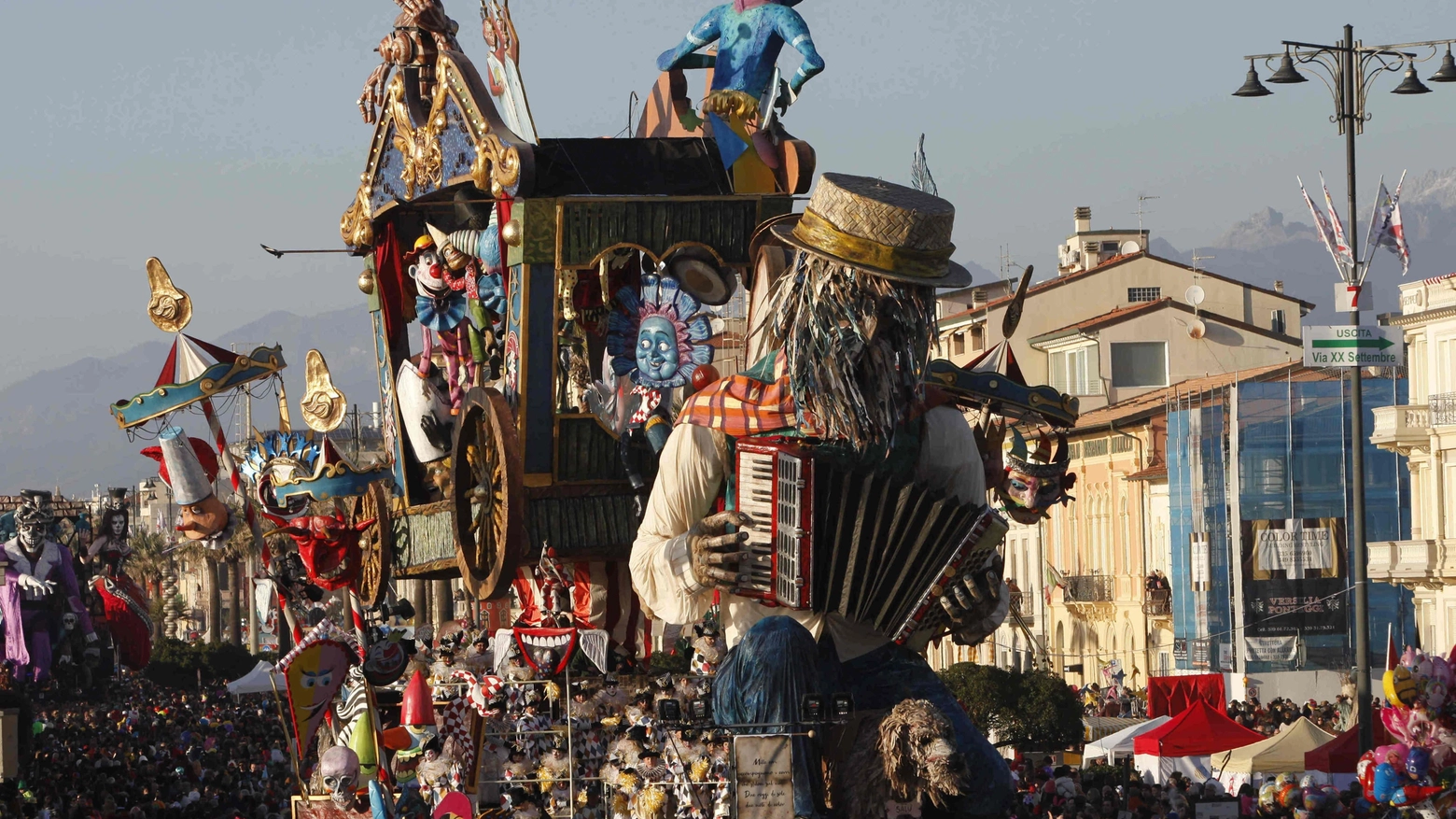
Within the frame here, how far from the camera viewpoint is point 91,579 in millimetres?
54031

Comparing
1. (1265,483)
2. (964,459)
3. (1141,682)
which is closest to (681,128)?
(964,459)

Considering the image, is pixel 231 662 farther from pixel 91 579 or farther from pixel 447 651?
pixel 447 651

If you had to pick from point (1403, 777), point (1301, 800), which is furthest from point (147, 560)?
point (1403, 777)

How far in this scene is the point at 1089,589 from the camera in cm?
5444

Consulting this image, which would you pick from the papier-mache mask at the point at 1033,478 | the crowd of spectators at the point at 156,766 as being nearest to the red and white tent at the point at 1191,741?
the crowd of spectators at the point at 156,766

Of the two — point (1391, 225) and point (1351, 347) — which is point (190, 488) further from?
point (1391, 225)

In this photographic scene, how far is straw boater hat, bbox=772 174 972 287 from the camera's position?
7.00 m

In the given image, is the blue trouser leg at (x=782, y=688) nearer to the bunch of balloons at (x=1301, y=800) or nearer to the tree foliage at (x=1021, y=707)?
the bunch of balloons at (x=1301, y=800)

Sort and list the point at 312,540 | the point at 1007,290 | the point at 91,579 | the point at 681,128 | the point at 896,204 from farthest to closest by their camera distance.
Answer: the point at 1007,290, the point at 91,579, the point at 312,540, the point at 681,128, the point at 896,204

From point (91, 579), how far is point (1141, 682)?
919 inches

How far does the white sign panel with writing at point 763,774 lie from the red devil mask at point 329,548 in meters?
8.77

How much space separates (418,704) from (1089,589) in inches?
1694

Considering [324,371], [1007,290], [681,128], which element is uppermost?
[1007,290]

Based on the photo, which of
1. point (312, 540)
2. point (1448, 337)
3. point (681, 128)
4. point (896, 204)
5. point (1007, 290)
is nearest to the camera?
point (896, 204)
